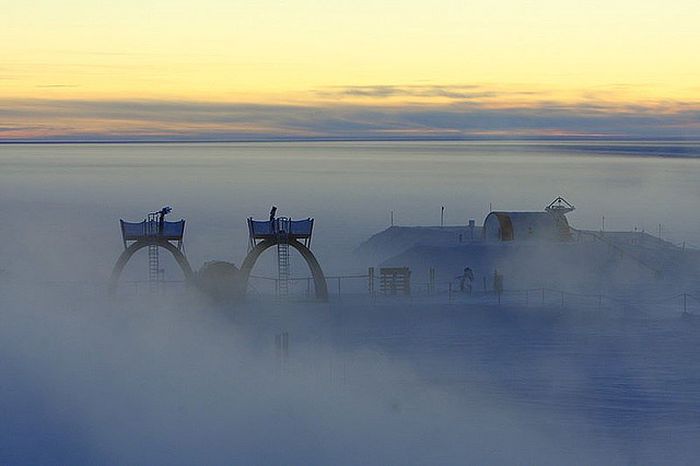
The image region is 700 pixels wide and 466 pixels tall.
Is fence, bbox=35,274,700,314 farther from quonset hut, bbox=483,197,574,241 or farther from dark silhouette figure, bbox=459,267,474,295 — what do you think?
quonset hut, bbox=483,197,574,241

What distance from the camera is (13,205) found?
4656 inches

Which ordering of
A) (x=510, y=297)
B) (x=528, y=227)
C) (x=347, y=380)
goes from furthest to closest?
(x=528, y=227), (x=510, y=297), (x=347, y=380)

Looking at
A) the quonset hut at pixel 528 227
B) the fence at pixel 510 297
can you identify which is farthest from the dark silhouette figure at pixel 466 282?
the quonset hut at pixel 528 227

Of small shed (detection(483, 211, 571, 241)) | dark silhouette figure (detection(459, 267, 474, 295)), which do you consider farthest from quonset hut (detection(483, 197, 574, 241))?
dark silhouette figure (detection(459, 267, 474, 295))

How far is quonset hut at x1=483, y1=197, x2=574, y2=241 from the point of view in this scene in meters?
51.3

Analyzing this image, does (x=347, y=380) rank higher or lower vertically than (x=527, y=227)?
lower

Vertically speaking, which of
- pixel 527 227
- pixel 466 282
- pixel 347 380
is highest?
pixel 527 227

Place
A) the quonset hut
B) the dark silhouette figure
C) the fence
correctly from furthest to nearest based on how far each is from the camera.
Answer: the quonset hut, the dark silhouette figure, the fence

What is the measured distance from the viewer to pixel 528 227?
51969mm

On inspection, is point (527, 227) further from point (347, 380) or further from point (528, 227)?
point (347, 380)

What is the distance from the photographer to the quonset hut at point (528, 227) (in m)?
51.3

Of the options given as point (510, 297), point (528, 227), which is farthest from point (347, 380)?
point (528, 227)

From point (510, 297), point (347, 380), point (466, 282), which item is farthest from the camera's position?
point (466, 282)

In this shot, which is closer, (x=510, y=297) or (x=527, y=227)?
(x=510, y=297)
